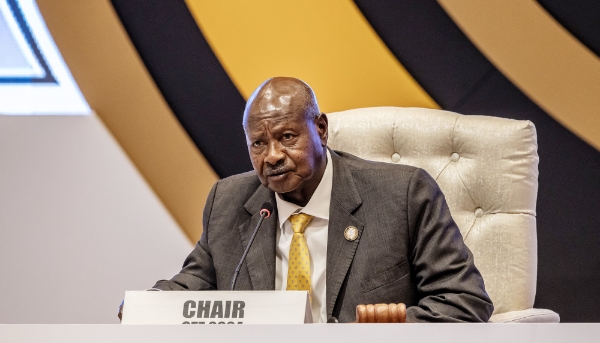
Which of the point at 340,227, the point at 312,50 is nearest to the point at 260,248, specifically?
the point at 340,227

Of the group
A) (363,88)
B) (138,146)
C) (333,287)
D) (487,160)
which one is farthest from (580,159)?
(138,146)

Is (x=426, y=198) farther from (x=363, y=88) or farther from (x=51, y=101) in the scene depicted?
(x=51, y=101)

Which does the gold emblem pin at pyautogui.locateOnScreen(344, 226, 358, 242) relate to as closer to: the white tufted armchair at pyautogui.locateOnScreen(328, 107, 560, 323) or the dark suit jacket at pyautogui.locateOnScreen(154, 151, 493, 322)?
the dark suit jacket at pyautogui.locateOnScreen(154, 151, 493, 322)

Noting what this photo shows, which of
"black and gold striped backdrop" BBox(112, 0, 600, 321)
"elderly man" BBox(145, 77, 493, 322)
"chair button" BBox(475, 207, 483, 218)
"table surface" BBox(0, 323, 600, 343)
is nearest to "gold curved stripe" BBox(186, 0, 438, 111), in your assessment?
"black and gold striped backdrop" BBox(112, 0, 600, 321)

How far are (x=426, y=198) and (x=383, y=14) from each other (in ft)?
3.21

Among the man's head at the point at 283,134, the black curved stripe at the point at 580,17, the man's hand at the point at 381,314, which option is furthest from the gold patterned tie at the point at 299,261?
the black curved stripe at the point at 580,17

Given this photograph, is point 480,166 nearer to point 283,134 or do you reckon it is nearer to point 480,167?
point 480,167

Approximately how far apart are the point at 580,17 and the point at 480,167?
0.77 meters

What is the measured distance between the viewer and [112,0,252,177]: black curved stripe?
8.93 feet

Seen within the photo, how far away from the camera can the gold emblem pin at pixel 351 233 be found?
1.94m

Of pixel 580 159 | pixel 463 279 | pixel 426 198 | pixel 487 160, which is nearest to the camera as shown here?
pixel 463 279

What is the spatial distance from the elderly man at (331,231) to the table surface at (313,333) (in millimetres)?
824

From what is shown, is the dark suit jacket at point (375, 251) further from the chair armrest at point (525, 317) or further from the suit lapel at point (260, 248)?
the chair armrest at point (525, 317)

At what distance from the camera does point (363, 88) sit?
2.65 meters
